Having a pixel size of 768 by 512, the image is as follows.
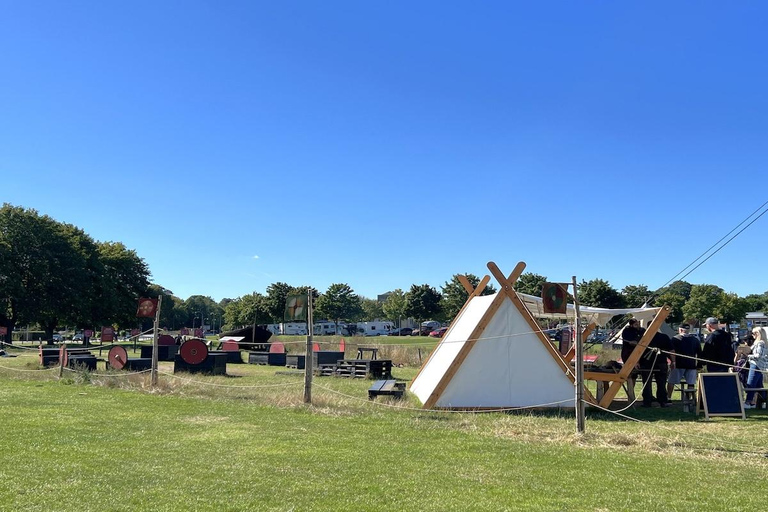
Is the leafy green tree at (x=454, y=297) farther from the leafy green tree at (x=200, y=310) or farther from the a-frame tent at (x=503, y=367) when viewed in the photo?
the leafy green tree at (x=200, y=310)

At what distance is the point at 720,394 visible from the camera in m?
11.1

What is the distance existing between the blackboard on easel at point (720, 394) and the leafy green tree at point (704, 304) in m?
57.3

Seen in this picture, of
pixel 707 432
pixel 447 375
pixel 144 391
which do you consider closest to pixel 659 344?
pixel 707 432

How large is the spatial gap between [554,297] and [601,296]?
5066 cm

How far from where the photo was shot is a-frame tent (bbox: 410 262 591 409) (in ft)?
38.7

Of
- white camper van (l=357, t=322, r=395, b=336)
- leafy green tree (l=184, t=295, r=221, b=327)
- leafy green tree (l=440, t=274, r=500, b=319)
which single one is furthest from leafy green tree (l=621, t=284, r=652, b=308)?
leafy green tree (l=184, t=295, r=221, b=327)

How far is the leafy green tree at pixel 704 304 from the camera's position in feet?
206

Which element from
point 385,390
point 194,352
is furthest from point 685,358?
point 194,352

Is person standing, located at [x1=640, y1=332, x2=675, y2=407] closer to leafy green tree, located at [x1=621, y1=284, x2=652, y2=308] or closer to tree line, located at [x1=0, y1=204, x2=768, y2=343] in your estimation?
tree line, located at [x1=0, y1=204, x2=768, y2=343]

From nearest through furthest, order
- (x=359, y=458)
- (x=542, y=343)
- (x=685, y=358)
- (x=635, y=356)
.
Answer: (x=359, y=458) < (x=635, y=356) < (x=542, y=343) < (x=685, y=358)

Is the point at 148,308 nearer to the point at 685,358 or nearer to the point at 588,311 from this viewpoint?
the point at 588,311

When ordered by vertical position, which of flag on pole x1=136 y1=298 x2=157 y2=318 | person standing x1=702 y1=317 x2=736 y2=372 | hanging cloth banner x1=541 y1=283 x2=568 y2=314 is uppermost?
hanging cloth banner x1=541 y1=283 x2=568 y2=314

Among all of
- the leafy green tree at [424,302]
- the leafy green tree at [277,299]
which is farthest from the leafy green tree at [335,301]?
the leafy green tree at [424,302]

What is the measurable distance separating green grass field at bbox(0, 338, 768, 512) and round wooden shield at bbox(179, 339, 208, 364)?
7.43m
